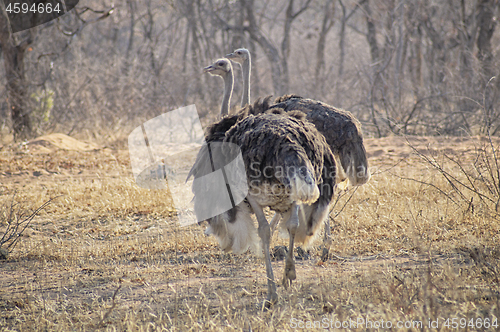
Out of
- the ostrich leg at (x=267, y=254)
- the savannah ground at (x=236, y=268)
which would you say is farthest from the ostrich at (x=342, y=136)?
the ostrich leg at (x=267, y=254)

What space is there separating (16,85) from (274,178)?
9.49 meters

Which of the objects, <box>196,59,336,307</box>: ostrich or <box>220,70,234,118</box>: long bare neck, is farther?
<box>220,70,234,118</box>: long bare neck

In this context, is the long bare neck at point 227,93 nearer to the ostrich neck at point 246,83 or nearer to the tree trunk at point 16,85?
the ostrich neck at point 246,83

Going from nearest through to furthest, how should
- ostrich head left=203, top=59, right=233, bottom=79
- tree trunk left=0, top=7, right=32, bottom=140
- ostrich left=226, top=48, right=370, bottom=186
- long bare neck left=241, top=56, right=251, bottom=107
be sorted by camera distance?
1. ostrich left=226, top=48, right=370, bottom=186
2. long bare neck left=241, top=56, right=251, bottom=107
3. ostrich head left=203, top=59, right=233, bottom=79
4. tree trunk left=0, top=7, right=32, bottom=140

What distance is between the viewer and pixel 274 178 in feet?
10.5

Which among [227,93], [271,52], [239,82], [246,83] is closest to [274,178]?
[227,93]

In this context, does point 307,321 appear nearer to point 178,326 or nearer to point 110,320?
point 178,326

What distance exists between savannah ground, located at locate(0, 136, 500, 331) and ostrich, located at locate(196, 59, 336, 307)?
0.40m

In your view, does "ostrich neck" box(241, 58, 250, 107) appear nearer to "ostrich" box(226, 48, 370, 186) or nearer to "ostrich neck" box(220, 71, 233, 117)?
"ostrich neck" box(220, 71, 233, 117)

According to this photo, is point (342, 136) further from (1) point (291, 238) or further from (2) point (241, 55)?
(2) point (241, 55)

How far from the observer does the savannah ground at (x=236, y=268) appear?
→ 3.09 metres

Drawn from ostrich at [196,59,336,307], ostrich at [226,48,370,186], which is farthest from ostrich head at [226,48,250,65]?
ostrich at [196,59,336,307]

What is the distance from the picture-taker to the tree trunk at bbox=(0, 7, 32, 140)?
10.9 metres

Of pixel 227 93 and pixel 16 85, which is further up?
pixel 16 85
